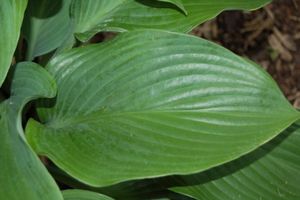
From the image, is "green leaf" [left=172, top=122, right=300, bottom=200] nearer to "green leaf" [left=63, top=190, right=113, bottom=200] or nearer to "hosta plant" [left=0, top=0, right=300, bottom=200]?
"hosta plant" [left=0, top=0, right=300, bottom=200]

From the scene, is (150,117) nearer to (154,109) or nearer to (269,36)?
(154,109)

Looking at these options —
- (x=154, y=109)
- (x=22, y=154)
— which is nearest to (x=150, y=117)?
(x=154, y=109)

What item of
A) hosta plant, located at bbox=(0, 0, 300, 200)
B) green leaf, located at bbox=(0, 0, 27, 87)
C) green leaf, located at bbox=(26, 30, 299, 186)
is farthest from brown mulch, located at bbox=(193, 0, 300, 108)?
green leaf, located at bbox=(0, 0, 27, 87)

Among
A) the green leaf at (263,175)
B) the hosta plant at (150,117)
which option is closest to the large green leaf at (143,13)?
the hosta plant at (150,117)

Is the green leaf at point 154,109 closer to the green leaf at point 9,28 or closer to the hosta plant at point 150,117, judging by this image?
the hosta plant at point 150,117

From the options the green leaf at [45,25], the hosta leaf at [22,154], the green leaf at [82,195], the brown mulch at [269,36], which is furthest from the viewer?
the brown mulch at [269,36]

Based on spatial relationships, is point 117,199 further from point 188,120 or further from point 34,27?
point 34,27

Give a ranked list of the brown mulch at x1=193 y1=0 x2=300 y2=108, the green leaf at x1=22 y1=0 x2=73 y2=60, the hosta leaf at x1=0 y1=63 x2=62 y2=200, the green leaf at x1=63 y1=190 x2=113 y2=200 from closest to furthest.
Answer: the hosta leaf at x1=0 y1=63 x2=62 y2=200
the green leaf at x1=63 y1=190 x2=113 y2=200
the green leaf at x1=22 y1=0 x2=73 y2=60
the brown mulch at x1=193 y1=0 x2=300 y2=108
